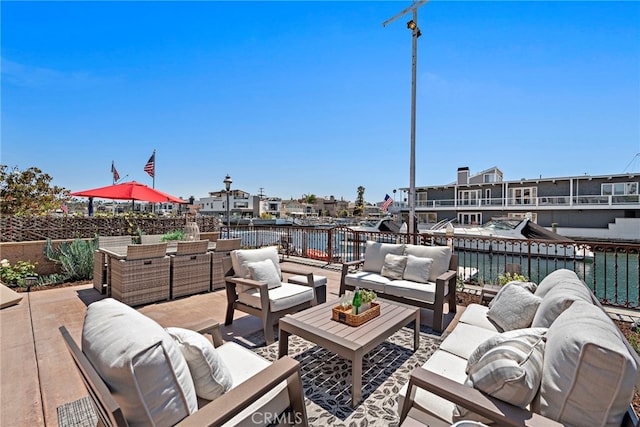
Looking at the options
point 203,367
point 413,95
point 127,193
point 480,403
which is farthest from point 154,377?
point 413,95

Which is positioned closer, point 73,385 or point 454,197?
point 73,385

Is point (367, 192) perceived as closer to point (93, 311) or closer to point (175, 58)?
point (175, 58)

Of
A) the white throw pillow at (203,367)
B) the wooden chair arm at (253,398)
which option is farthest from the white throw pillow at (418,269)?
the white throw pillow at (203,367)

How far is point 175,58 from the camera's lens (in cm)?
679

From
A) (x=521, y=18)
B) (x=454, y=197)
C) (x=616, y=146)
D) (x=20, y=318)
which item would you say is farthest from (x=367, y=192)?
(x=20, y=318)

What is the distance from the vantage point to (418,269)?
3.96 m

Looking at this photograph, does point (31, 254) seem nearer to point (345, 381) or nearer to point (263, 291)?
point (263, 291)

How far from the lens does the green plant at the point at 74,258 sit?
557 centimetres

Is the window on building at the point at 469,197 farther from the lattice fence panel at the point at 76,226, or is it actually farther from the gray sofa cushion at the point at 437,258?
the gray sofa cushion at the point at 437,258

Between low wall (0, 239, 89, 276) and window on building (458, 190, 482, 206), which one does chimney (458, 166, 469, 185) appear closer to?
window on building (458, 190, 482, 206)

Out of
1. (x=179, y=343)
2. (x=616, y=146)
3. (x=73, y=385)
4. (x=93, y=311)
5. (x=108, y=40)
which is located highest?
(x=108, y=40)

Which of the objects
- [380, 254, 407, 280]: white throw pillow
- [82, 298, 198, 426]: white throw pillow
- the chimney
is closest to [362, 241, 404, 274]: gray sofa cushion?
[380, 254, 407, 280]: white throw pillow

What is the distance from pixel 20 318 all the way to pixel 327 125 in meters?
9.56

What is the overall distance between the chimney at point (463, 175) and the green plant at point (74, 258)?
2259cm
